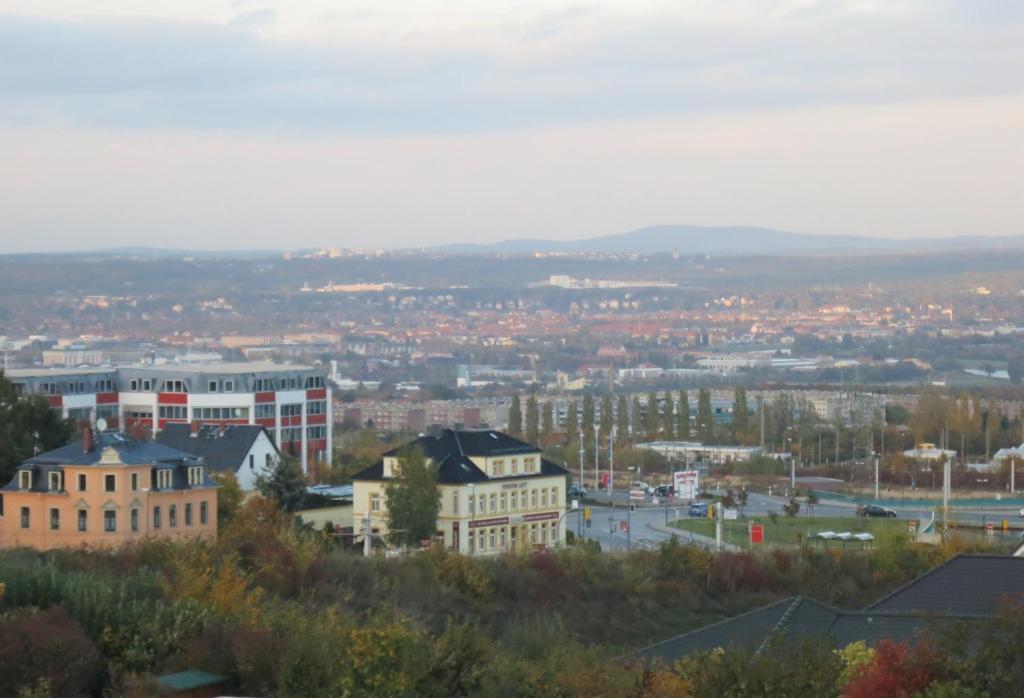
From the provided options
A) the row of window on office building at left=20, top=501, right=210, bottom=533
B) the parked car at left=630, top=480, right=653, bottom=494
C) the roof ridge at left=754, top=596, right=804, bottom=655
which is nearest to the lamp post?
the row of window on office building at left=20, top=501, right=210, bottom=533

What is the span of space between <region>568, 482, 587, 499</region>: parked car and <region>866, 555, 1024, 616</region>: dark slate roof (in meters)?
28.1

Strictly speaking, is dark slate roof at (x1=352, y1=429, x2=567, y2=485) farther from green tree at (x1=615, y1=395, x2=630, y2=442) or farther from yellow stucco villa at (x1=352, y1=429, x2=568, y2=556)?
green tree at (x1=615, y1=395, x2=630, y2=442)

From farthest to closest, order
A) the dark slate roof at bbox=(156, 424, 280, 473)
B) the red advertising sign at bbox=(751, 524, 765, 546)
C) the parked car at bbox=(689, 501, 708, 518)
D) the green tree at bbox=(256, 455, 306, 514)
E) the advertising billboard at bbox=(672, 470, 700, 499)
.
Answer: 1. the advertising billboard at bbox=(672, 470, 700, 499)
2. the parked car at bbox=(689, 501, 708, 518)
3. the dark slate roof at bbox=(156, 424, 280, 473)
4. the red advertising sign at bbox=(751, 524, 765, 546)
5. the green tree at bbox=(256, 455, 306, 514)

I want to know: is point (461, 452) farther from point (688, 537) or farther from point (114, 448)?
point (114, 448)

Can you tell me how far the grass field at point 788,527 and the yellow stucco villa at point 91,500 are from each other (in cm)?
1287

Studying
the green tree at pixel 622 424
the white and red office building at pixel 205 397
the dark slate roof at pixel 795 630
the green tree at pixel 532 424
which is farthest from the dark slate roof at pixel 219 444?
the green tree at pixel 622 424

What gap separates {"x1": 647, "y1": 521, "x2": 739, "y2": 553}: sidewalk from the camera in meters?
41.4

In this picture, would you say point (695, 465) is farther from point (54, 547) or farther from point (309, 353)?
point (309, 353)

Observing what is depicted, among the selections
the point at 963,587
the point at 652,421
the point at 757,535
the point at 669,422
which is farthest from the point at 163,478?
the point at 652,421

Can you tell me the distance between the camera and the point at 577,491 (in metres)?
54.3

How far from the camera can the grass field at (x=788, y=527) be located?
44125mm

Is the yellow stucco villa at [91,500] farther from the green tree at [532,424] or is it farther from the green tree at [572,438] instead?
the green tree at [532,424]

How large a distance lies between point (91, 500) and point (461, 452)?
9807mm

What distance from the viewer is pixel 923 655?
16938 millimetres
